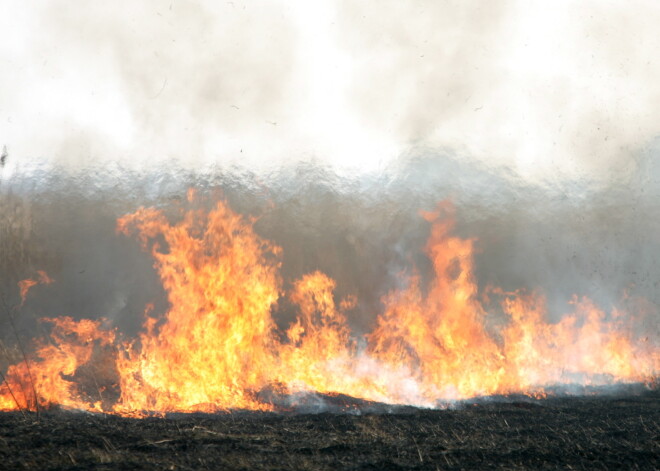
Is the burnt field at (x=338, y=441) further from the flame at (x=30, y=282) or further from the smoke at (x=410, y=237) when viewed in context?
the smoke at (x=410, y=237)

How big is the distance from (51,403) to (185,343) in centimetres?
377

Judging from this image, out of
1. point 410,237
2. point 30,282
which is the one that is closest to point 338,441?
point 410,237

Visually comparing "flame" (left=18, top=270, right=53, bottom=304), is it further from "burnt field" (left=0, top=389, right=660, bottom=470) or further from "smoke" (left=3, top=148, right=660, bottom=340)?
"burnt field" (left=0, top=389, right=660, bottom=470)

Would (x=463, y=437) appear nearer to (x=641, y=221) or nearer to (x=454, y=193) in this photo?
(x=454, y=193)

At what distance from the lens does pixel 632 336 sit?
80.5ft

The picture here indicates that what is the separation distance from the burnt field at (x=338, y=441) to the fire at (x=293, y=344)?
5.67 feet

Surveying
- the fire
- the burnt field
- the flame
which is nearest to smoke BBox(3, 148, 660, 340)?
the flame

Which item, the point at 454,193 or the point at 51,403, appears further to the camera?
the point at 454,193

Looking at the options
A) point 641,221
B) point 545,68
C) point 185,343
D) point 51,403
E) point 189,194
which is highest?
point 545,68

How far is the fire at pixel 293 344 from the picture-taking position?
16938mm

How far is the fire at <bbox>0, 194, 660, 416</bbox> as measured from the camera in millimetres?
16938

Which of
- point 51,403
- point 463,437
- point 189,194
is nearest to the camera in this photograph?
point 463,437

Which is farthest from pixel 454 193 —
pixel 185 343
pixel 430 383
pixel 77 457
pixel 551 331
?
pixel 77 457

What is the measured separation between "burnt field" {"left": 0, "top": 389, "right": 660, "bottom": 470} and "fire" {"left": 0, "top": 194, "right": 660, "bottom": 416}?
68.0 inches
